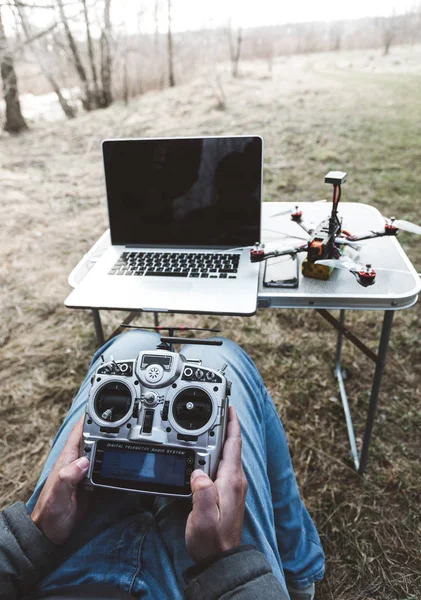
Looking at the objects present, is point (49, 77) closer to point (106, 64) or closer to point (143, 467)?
point (106, 64)

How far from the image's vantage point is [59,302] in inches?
86.3

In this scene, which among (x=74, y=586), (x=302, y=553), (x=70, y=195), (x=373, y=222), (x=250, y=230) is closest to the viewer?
(x=74, y=586)

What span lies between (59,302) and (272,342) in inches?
44.4

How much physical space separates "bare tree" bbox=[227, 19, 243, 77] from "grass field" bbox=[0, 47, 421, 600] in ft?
3.13

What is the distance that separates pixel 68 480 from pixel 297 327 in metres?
1.51

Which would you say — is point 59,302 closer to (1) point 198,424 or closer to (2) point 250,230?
(2) point 250,230

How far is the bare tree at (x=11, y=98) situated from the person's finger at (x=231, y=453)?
4.83 meters

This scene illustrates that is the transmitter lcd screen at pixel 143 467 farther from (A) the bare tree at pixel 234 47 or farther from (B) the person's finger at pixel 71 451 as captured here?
(A) the bare tree at pixel 234 47

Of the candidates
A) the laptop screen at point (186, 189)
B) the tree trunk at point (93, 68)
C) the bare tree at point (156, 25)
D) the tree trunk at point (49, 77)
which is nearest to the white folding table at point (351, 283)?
the laptop screen at point (186, 189)

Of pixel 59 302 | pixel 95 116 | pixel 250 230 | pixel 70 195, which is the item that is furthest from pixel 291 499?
pixel 95 116

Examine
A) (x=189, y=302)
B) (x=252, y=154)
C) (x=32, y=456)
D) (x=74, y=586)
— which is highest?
(x=252, y=154)

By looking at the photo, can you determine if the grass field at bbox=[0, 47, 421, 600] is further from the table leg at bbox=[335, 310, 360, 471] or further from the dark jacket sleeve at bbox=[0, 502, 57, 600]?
the dark jacket sleeve at bbox=[0, 502, 57, 600]

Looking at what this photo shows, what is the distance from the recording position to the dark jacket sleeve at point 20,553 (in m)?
0.54

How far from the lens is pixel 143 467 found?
0.60 metres
